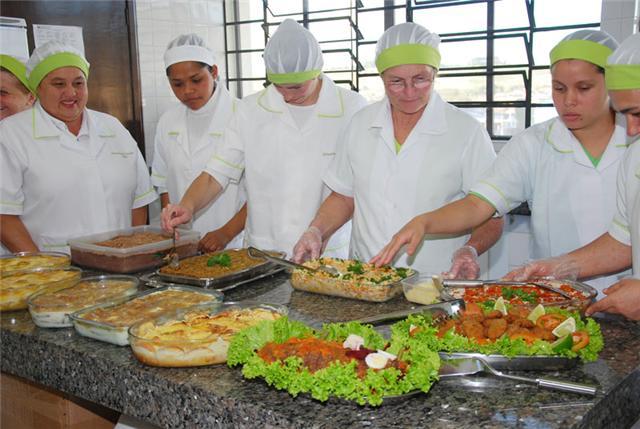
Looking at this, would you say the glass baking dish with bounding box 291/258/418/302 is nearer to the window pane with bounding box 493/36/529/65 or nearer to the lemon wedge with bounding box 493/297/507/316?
the lemon wedge with bounding box 493/297/507/316

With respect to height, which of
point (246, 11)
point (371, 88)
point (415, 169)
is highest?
point (246, 11)

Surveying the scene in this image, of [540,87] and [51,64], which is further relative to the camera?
[540,87]

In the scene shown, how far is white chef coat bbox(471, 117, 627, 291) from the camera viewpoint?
2482 mm

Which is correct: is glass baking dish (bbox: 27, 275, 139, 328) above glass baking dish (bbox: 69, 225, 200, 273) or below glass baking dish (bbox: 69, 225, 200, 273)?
below

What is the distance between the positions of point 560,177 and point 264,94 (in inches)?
61.6

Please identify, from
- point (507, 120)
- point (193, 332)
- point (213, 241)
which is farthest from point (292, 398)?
point (507, 120)

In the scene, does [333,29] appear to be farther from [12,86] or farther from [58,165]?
[58,165]

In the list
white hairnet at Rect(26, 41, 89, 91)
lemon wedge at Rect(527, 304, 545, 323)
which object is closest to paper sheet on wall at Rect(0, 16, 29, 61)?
white hairnet at Rect(26, 41, 89, 91)

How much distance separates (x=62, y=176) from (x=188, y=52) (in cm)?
91

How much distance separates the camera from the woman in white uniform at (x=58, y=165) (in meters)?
3.05

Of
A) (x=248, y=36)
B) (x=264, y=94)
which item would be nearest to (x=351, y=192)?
(x=264, y=94)

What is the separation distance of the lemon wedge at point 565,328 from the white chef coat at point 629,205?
728mm

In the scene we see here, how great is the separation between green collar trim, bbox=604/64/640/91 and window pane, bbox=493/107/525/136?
11.1ft

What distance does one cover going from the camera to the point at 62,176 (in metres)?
3.19
